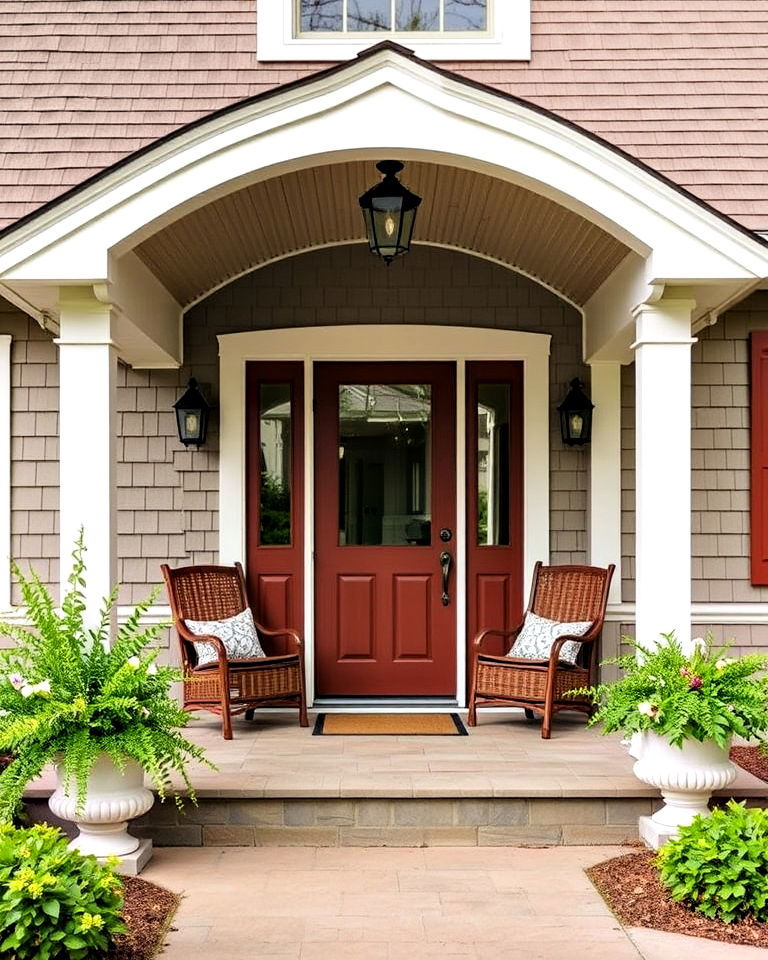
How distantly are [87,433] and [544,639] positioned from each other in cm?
260

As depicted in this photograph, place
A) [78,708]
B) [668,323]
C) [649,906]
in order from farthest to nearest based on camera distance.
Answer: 1. [668,323]
2. [78,708]
3. [649,906]

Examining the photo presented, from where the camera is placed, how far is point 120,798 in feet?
12.6

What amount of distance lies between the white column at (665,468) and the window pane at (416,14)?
8.25 ft

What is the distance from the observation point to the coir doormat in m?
5.31

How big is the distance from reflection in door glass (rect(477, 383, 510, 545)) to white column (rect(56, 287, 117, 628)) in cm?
242

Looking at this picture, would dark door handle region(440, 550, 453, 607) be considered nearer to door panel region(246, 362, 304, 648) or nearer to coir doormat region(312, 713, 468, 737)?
coir doormat region(312, 713, 468, 737)

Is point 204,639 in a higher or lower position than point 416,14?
lower

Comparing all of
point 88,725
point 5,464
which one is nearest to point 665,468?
point 88,725

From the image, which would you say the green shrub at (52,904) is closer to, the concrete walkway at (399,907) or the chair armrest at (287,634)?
the concrete walkway at (399,907)

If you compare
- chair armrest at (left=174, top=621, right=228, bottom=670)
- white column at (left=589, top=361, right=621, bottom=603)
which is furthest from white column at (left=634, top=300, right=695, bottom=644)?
chair armrest at (left=174, top=621, right=228, bottom=670)

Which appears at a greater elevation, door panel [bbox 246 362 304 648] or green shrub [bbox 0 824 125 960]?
door panel [bbox 246 362 304 648]

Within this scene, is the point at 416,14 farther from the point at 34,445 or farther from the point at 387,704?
the point at 387,704

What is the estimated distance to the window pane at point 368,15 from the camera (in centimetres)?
594

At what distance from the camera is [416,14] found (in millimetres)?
5969
